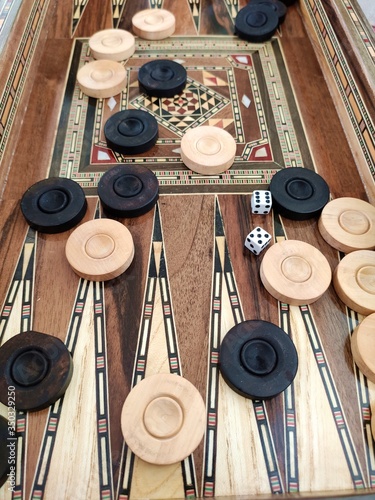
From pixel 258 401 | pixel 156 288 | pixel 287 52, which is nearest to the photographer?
pixel 258 401

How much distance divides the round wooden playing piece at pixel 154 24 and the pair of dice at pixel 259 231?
1.66 meters

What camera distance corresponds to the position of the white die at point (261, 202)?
2170 mm

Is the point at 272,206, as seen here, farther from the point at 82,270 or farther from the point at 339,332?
the point at 82,270

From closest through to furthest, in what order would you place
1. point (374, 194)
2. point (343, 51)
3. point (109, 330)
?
point (109, 330) < point (374, 194) < point (343, 51)

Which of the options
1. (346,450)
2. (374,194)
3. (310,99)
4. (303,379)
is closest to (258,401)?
(303,379)

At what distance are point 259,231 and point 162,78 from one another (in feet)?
4.46

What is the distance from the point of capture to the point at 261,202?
2.17 metres

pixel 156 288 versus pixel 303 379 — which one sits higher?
pixel 156 288

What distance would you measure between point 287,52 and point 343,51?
556 mm

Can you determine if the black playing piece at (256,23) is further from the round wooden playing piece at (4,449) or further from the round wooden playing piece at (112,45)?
the round wooden playing piece at (4,449)

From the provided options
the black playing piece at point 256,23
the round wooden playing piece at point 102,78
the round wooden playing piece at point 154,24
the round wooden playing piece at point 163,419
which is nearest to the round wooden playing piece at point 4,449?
the round wooden playing piece at point 163,419

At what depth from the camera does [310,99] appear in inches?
109

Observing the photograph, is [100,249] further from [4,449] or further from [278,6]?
[278,6]

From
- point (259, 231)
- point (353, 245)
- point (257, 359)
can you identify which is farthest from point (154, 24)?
point (257, 359)
